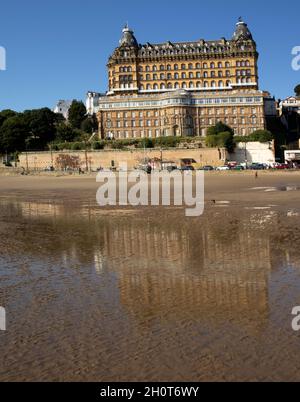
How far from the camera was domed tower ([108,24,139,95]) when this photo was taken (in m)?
101

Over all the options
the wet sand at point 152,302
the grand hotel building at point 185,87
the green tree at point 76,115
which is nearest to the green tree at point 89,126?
the green tree at point 76,115

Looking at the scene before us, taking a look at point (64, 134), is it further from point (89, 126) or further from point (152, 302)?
point (152, 302)

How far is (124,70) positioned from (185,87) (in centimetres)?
1244

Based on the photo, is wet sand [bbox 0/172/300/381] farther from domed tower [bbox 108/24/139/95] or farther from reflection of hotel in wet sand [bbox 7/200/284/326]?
domed tower [bbox 108/24/139/95]

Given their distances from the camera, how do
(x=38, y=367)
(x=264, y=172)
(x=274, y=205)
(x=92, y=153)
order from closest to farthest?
(x=38, y=367) < (x=274, y=205) < (x=264, y=172) < (x=92, y=153)

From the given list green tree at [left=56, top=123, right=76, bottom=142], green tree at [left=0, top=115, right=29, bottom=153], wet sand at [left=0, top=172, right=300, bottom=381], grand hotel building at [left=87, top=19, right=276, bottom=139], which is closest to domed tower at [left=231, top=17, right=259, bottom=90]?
grand hotel building at [left=87, top=19, right=276, bottom=139]

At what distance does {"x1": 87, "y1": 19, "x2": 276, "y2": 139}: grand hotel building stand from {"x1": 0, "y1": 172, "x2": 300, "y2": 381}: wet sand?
73.3 metres

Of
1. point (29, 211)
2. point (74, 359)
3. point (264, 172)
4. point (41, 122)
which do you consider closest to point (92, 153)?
point (41, 122)

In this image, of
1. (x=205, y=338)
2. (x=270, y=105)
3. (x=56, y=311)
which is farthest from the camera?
(x=270, y=105)

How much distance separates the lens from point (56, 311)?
9719mm

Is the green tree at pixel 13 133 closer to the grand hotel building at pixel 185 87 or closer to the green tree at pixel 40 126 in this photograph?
the green tree at pixel 40 126

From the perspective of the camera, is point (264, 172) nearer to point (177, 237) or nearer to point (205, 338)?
point (177, 237)

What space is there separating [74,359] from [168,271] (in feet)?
18.5

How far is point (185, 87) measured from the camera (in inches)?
4028
